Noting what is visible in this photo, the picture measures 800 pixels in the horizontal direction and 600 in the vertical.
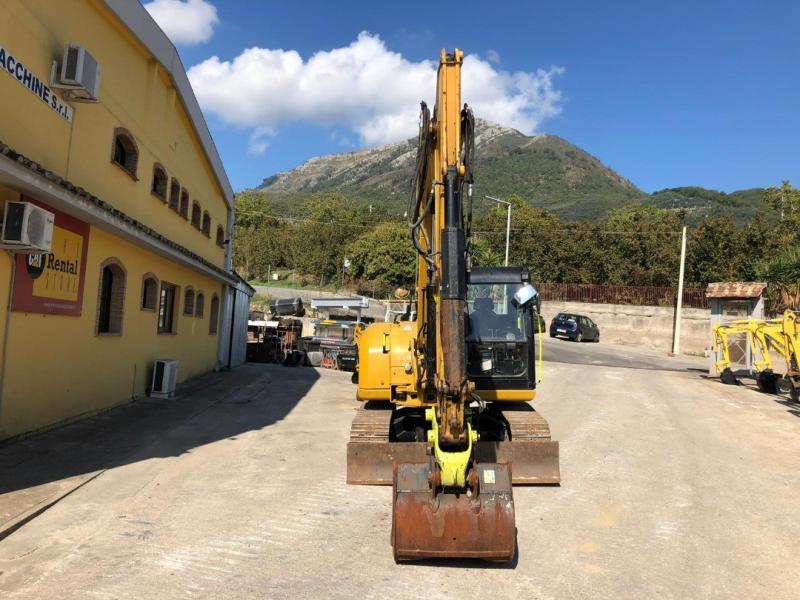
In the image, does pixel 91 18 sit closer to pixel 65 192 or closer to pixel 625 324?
pixel 65 192

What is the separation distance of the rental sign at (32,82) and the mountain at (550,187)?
249 ft

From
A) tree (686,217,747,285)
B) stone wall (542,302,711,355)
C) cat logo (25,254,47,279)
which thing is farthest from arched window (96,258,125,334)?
tree (686,217,747,285)

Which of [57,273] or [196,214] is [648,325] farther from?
[57,273]

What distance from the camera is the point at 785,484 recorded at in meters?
7.58

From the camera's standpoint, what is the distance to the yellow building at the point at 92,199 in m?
7.46

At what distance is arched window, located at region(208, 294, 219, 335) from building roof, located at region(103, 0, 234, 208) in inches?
179

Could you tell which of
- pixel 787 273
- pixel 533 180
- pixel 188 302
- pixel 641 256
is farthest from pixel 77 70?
pixel 533 180

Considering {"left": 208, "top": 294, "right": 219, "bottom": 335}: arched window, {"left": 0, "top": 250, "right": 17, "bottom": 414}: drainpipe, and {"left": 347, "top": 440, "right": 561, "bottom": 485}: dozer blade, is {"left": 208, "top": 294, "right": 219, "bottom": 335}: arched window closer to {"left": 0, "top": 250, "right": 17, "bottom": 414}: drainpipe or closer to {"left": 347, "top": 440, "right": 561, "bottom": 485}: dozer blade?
{"left": 0, "top": 250, "right": 17, "bottom": 414}: drainpipe

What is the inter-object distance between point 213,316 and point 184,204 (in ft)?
16.6

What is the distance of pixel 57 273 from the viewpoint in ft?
28.1

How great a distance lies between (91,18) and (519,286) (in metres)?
8.32

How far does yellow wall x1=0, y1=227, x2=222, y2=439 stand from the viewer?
7754 mm

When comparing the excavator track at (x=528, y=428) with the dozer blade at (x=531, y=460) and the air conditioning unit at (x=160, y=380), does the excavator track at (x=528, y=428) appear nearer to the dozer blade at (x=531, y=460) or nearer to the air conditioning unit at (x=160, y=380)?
the dozer blade at (x=531, y=460)

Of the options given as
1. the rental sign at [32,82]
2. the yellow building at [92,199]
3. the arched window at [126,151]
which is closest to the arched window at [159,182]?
the yellow building at [92,199]
